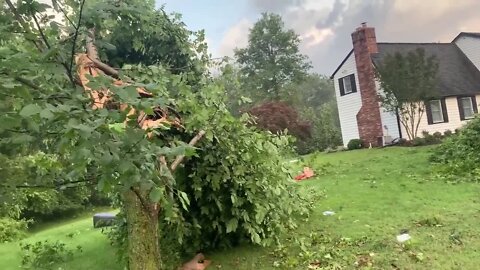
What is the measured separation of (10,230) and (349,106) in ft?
54.7

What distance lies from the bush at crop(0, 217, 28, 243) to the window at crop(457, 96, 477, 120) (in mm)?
18783

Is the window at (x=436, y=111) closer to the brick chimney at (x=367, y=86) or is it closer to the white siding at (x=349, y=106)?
the brick chimney at (x=367, y=86)

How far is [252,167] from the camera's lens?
4695mm

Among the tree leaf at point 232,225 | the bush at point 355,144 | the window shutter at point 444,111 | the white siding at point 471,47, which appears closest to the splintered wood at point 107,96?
the tree leaf at point 232,225

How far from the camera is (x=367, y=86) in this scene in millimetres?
21828

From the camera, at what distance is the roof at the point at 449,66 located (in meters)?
21.6

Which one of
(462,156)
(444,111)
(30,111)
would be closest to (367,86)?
(444,111)

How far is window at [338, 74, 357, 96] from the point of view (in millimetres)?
22891

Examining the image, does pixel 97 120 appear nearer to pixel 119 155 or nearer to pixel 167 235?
pixel 119 155

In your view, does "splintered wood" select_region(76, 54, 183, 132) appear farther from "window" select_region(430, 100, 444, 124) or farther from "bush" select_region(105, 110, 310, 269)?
"window" select_region(430, 100, 444, 124)

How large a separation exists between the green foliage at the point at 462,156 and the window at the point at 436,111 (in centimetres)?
1083

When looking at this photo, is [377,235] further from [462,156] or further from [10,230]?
[10,230]

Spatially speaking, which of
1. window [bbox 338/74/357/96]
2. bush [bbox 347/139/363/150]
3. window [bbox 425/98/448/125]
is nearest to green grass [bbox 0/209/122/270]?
bush [bbox 347/139/363/150]

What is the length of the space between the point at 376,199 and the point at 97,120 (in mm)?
5745
